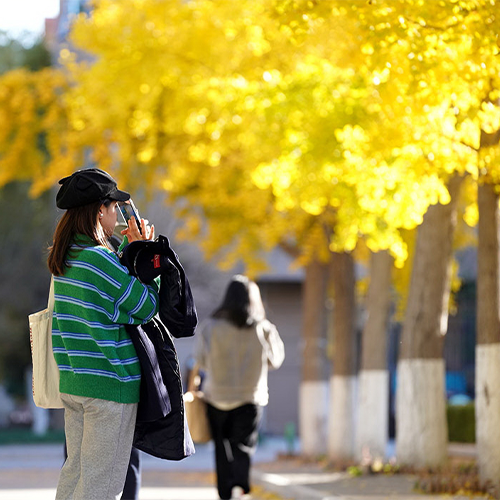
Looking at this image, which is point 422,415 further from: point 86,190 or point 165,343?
point 86,190

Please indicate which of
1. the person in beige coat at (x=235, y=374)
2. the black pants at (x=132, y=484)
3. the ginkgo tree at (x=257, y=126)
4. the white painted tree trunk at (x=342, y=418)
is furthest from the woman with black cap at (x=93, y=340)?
the white painted tree trunk at (x=342, y=418)

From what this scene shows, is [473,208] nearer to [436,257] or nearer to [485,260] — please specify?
[436,257]

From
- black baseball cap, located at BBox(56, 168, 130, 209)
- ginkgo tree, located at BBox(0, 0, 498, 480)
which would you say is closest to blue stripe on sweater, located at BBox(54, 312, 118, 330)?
black baseball cap, located at BBox(56, 168, 130, 209)

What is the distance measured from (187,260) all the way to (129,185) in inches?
467

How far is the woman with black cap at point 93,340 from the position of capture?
5469 millimetres

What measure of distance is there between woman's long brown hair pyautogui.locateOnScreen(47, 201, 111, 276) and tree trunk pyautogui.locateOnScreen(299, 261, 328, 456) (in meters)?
14.6

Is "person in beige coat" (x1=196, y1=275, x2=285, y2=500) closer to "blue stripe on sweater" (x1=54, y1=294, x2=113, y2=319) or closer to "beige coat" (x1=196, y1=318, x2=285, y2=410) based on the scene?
"beige coat" (x1=196, y1=318, x2=285, y2=410)

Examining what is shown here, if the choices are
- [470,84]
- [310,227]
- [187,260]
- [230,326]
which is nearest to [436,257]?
[230,326]

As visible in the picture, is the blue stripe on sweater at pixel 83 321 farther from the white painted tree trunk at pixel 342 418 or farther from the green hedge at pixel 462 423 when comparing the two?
the green hedge at pixel 462 423

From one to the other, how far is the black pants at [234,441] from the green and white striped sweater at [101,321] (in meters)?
5.32

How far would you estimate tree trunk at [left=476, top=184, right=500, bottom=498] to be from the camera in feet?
35.5

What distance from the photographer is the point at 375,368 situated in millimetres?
16453

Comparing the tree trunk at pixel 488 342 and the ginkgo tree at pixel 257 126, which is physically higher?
the ginkgo tree at pixel 257 126

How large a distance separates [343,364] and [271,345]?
25.2 feet
